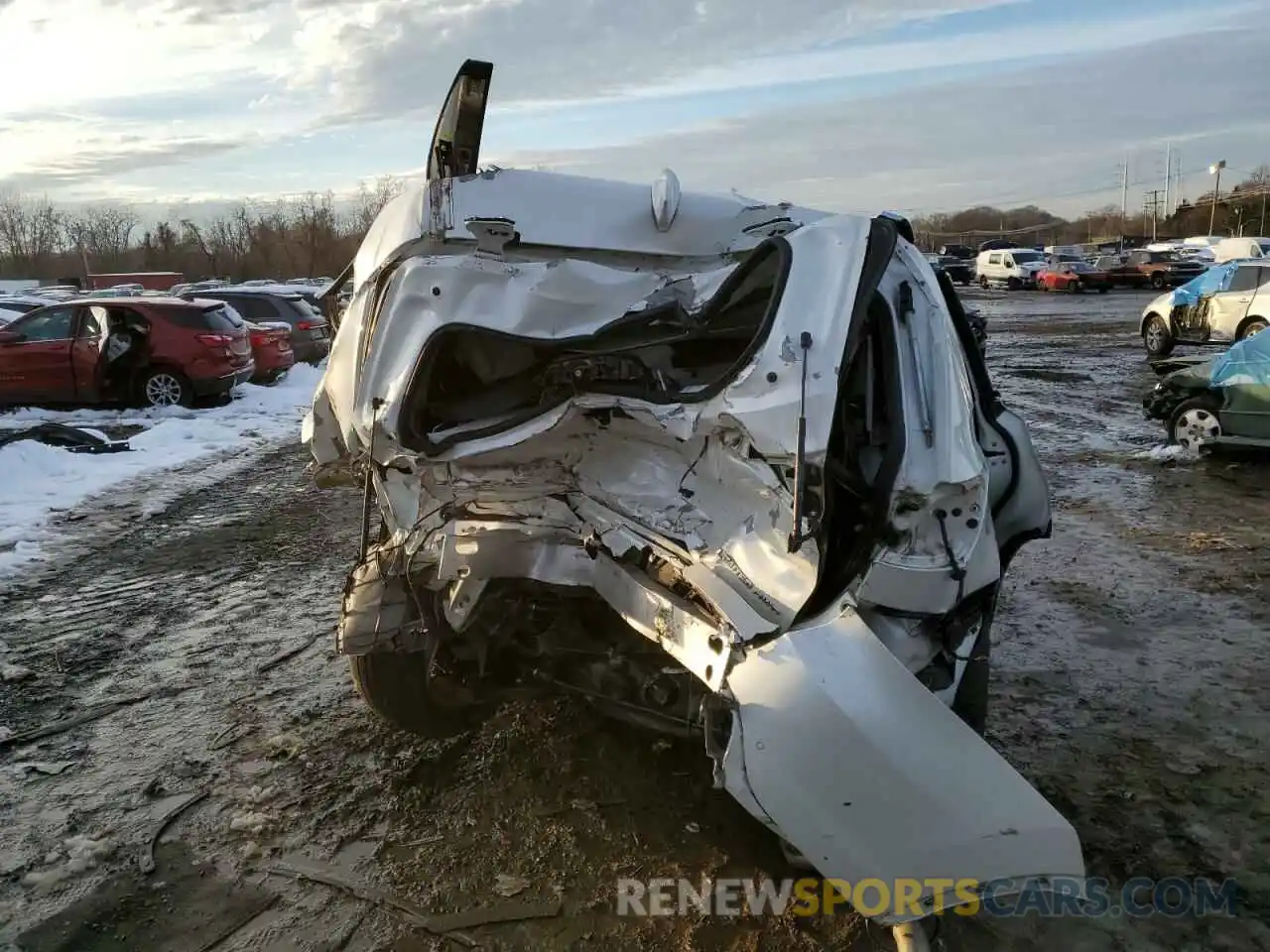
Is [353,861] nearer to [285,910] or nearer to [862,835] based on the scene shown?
[285,910]

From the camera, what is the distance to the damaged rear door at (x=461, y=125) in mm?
3609

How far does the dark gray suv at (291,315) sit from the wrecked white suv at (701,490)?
1514 centimetres

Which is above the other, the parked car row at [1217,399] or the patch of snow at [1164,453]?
the parked car row at [1217,399]

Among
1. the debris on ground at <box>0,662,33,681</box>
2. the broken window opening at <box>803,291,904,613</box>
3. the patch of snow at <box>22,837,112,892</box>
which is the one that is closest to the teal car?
the broken window opening at <box>803,291,904,613</box>

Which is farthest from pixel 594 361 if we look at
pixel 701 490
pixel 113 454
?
pixel 113 454

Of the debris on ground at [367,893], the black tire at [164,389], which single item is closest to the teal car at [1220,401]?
the debris on ground at [367,893]

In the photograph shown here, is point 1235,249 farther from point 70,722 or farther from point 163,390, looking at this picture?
point 70,722

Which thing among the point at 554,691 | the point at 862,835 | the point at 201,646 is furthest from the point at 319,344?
the point at 862,835

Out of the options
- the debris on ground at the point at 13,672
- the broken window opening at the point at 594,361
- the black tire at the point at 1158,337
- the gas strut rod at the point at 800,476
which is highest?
the broken window opening at the point at 594,361

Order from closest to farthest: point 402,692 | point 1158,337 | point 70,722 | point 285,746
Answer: point 402,692 → point 285,746 → point 70,722 → point 1158,337

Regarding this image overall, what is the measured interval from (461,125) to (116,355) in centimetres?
1121

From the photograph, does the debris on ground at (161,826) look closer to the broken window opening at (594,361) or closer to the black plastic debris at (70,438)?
the broken window opening at (594,361)

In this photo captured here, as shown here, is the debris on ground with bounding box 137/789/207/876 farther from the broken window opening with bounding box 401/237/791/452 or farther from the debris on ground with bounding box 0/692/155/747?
the broken window opening with bounding box 401/237/791/452

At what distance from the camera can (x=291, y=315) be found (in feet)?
58.9
